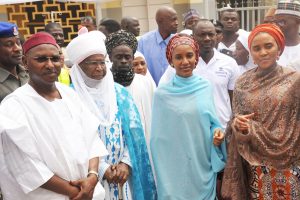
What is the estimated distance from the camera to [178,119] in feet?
10.7

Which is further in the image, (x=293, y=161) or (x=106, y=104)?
(x=106, y=104)

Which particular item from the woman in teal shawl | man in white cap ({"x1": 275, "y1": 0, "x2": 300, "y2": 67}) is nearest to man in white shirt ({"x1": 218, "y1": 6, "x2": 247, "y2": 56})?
man in white cap ({"x1": 275, "y1": 0, "x2": 300, "y2": 67})

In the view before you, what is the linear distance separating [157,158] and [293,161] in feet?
3.60

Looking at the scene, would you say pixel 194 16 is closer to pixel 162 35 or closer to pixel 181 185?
pixel 162 35

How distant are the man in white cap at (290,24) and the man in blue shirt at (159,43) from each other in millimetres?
1849

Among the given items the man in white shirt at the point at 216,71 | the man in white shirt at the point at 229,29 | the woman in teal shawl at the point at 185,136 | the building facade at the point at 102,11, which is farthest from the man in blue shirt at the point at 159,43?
the building facade at the point at 102,11

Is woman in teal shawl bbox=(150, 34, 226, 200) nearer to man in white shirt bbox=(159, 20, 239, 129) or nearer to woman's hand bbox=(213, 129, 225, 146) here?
woman's hand bbox=(213, 129, 225, 146)

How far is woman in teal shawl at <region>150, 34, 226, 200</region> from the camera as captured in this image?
3227 millimetres

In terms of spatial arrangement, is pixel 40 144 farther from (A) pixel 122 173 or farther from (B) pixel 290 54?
(B) pixel 290 54

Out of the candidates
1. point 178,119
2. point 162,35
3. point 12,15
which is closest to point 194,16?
point 162,35

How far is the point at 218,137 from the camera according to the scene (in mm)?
3164

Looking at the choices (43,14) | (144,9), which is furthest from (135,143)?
(144,9)

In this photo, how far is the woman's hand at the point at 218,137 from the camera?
3168 millimetres

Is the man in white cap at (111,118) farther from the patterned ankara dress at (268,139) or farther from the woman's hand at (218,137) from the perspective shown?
the patterned ankara dress at (268,139)
